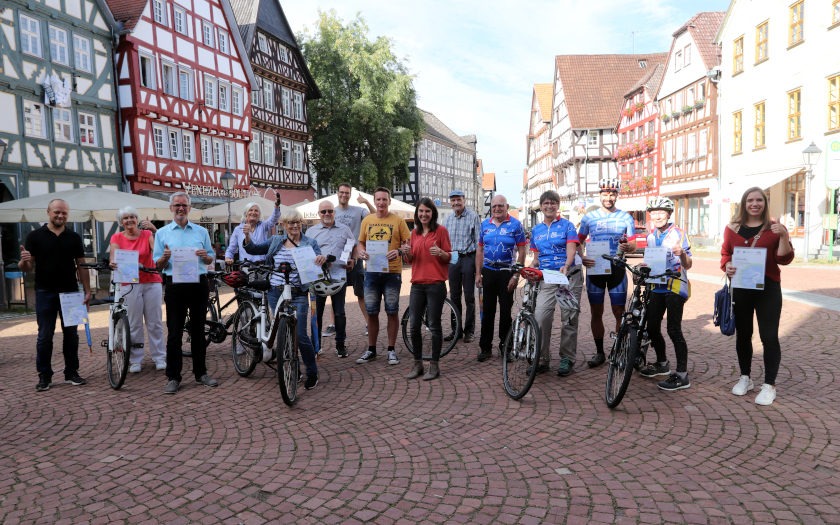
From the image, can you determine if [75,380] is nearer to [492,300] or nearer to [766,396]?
[492,300]

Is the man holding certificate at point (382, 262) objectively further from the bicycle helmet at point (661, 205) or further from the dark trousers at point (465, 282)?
the bicycle helmet at point (661, 205)

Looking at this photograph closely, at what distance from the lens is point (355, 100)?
36.7 metres

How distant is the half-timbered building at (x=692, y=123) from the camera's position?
31156 millimetres

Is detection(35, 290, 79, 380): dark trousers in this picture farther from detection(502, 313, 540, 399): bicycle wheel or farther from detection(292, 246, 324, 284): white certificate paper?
detection(502, 313, 540, 399): bicycle wheel

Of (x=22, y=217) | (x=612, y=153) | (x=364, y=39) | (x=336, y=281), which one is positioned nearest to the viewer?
(x=336, y=281)

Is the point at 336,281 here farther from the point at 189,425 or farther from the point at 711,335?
the point at 711,335

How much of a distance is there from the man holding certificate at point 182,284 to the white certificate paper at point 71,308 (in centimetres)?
89

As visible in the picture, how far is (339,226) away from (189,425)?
10.1 feet

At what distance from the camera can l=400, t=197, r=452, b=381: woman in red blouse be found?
6.17 meters

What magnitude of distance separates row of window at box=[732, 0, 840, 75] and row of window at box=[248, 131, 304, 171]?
73.9 feet

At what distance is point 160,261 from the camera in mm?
6102

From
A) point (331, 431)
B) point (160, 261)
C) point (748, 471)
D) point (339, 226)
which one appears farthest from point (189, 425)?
point (748, 471)

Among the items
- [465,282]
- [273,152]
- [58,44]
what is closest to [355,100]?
[273,152]

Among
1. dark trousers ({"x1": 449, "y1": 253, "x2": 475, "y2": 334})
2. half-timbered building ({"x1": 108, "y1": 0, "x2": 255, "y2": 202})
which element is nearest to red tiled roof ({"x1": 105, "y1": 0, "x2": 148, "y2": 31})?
half-timbered building ({"x1": 108, "y1": 0, "x2": 255, "y2": 202})
